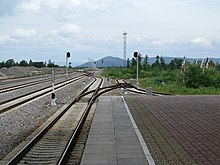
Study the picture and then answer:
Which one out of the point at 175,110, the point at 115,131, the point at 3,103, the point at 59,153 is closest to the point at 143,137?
the point at 115,131

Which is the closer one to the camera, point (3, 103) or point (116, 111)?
point (116, 111)

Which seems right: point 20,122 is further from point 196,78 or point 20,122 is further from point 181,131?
point 196,78

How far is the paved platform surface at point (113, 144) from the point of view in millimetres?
9648

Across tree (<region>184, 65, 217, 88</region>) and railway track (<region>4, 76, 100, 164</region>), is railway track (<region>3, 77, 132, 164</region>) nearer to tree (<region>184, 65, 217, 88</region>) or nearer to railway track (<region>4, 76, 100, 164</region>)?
railway track (<region>4, 76, 100, 164</region>)

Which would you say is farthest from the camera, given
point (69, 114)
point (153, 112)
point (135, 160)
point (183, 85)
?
point (183, 85)

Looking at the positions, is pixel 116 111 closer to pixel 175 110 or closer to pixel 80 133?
pixel 175 110

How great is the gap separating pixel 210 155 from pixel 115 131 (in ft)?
15.3

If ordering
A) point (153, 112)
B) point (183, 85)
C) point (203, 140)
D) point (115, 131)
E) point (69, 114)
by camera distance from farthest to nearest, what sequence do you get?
point (183, 85)
point (69, 114)
point (153, 112)
point (115, 131)
point (203, 140)

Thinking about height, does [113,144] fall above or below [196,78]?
below

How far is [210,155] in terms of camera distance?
33.2ft

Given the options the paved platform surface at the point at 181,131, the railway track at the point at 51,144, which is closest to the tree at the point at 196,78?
the paved platform surface at the point at 181,131

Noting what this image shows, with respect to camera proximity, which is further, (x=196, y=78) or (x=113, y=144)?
(x=196, y=78)

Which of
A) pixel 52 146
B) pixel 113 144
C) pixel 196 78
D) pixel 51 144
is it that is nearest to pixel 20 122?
pixel 51 144

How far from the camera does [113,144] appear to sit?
1179cm
